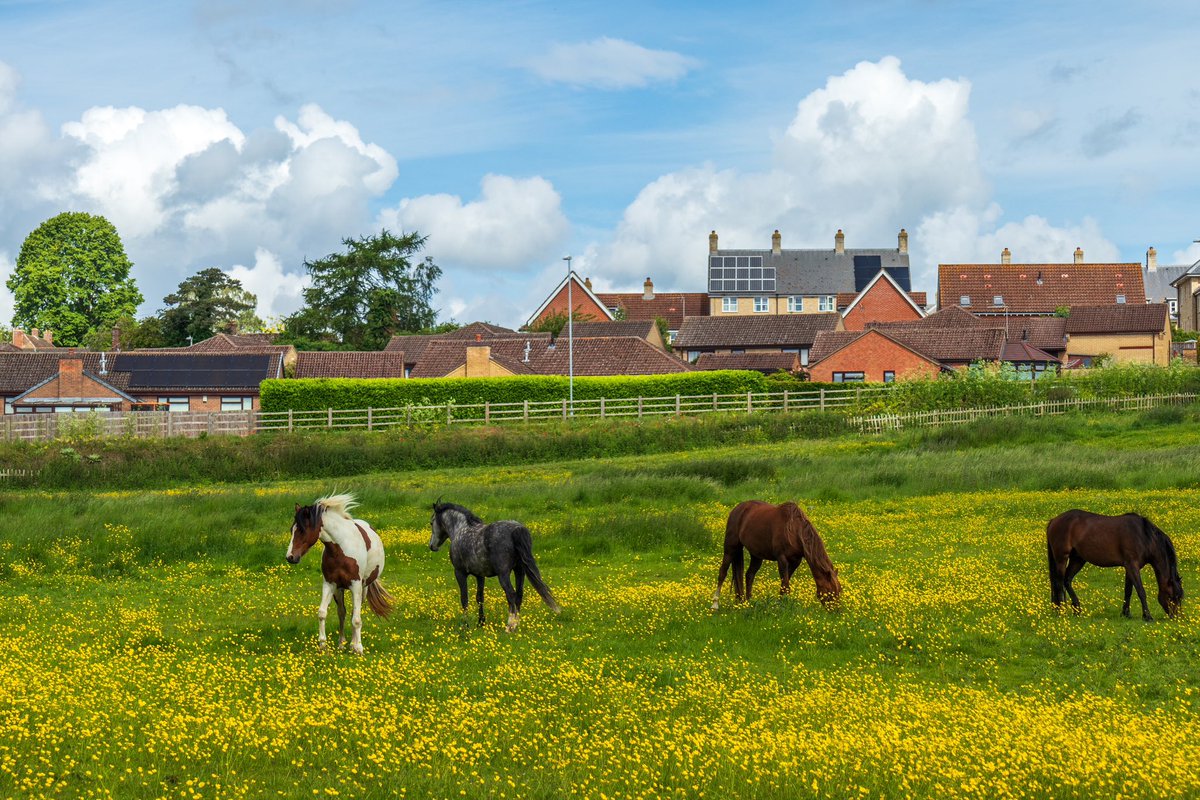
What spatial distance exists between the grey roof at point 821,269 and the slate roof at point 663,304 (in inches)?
240

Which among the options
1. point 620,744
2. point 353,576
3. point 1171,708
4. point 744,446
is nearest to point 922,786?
point 620,744

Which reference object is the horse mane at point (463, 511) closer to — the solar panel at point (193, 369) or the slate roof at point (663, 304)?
the solar panel at point (193, 369)

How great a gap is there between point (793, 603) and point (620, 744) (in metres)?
6.66

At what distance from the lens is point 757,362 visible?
9200 centimetres

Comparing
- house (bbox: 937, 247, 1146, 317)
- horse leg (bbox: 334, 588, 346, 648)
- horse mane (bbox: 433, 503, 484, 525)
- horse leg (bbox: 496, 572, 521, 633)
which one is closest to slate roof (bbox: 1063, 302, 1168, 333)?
house (bbox: 937, 247, 1146, 317)

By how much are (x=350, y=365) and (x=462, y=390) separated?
21654 mm

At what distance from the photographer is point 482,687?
12.9 metres

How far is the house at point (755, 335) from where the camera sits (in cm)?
9775

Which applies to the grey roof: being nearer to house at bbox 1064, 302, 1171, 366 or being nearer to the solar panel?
house at bbox 1064, 302, 1171, 366

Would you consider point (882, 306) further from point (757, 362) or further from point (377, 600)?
point (377, 600)

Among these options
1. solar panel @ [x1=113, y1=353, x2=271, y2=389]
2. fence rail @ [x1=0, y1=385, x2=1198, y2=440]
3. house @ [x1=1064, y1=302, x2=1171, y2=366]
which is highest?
house @ [x1=1064, y1=302, x2=1171, y2=366]

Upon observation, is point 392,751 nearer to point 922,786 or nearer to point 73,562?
point 922,786

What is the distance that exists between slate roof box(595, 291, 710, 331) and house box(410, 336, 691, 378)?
5617 cm

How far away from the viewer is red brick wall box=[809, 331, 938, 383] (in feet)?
262
